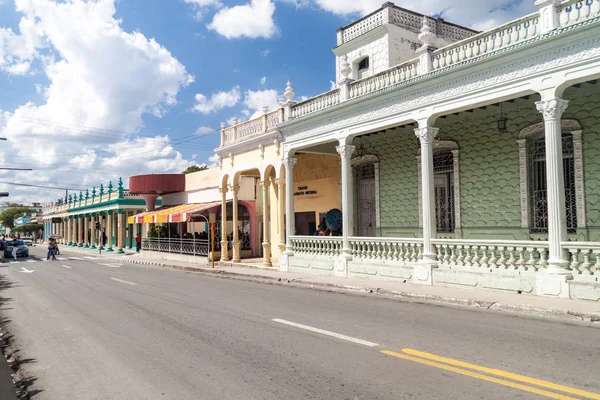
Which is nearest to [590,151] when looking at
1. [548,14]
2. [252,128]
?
[548,14]

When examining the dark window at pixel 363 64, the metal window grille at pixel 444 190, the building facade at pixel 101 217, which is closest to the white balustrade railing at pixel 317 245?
the metal window grille at pixel 444 190

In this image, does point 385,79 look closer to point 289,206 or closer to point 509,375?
point 289,206

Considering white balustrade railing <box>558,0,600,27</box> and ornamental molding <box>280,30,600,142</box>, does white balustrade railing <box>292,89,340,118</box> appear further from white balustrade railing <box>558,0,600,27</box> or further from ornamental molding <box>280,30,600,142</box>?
white balustrade railing <box>558,0,600,27</box>

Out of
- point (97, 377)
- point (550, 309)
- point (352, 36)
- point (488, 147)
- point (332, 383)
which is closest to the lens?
point (332, 383)

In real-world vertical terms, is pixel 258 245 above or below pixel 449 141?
below

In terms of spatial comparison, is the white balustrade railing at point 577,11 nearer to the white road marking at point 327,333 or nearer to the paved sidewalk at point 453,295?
the paved sidewalk at point 453,295

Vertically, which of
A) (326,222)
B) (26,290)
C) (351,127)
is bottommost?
(26,290)

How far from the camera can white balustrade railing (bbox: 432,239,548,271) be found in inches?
394

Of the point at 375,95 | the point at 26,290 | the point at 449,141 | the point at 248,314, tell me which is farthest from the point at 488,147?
the point at 26,290

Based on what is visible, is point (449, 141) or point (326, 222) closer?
point (449, 141)

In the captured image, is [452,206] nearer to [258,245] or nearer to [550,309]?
[550,309]

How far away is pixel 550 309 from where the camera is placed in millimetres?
8297

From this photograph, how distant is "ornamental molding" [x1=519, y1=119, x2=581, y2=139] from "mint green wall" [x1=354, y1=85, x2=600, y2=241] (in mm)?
120

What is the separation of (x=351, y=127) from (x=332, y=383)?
435 inches
